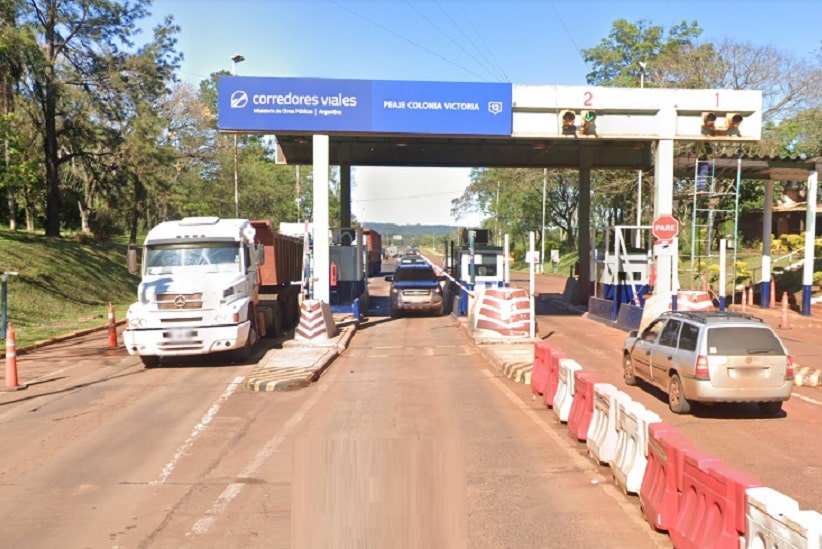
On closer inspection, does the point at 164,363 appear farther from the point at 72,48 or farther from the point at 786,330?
the point at 72,48

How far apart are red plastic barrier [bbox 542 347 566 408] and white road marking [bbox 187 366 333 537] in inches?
146

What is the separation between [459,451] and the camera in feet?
25.0

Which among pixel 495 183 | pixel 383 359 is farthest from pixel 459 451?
pixel 495 183

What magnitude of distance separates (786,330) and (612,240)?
7.73 m

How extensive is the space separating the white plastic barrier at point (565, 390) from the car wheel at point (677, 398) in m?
1.76

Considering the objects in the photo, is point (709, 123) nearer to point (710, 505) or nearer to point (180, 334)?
point (180, 334)

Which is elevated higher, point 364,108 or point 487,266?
point 364,108

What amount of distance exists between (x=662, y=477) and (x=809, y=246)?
73.0ft

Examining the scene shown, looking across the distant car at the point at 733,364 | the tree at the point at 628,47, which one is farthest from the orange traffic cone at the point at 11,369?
the tree at the point at 628,47

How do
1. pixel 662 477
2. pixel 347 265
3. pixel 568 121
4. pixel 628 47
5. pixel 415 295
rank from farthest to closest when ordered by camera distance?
pixel 628 47 → pixel 415 295 → pixel 347 265 → pixel 568 121 → pixel 662 477

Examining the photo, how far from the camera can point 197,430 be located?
9.79 m

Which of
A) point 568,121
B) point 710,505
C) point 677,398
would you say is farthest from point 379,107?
point 710,505

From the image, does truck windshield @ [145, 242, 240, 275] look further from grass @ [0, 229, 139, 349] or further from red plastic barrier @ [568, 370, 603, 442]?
red plastic barrier @ [568, 370, 603, 442]

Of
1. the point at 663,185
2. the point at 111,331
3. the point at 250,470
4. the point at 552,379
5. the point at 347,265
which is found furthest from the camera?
the point at 347,265
